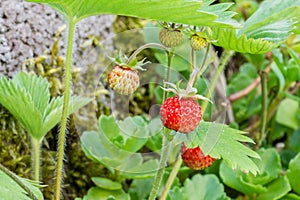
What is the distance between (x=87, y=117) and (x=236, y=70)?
2.45 feet

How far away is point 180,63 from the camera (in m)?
1.23

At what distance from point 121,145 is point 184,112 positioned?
364 mm

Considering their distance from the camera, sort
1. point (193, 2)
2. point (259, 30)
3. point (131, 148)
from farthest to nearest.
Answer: point (131, 148)
point (259, 30)
point (193, 2)

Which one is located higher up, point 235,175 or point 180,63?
point 180,63

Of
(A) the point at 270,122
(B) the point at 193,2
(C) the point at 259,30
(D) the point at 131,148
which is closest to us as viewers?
(B) the point at 193,2

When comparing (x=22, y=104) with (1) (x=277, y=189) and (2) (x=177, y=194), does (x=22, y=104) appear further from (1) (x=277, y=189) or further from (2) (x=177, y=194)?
(1) (x=277, y=189)

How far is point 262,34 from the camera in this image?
99 centimetres

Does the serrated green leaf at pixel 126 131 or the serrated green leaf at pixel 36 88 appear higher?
the serrated green leaf at pixel 36 88

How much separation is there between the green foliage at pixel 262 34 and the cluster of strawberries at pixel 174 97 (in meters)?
0.06

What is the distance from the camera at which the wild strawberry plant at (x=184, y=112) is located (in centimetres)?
79

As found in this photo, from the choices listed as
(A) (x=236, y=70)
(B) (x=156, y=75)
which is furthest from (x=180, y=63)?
(A) (x=236, y=70)

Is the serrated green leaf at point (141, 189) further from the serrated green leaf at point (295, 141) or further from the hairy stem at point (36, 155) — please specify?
the serrated green leaf at point (295, 141)

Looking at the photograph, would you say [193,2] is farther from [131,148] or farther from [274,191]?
[274,191]

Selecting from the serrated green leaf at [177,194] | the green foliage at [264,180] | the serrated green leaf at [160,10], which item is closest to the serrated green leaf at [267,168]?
the green foliage at [264,180]
